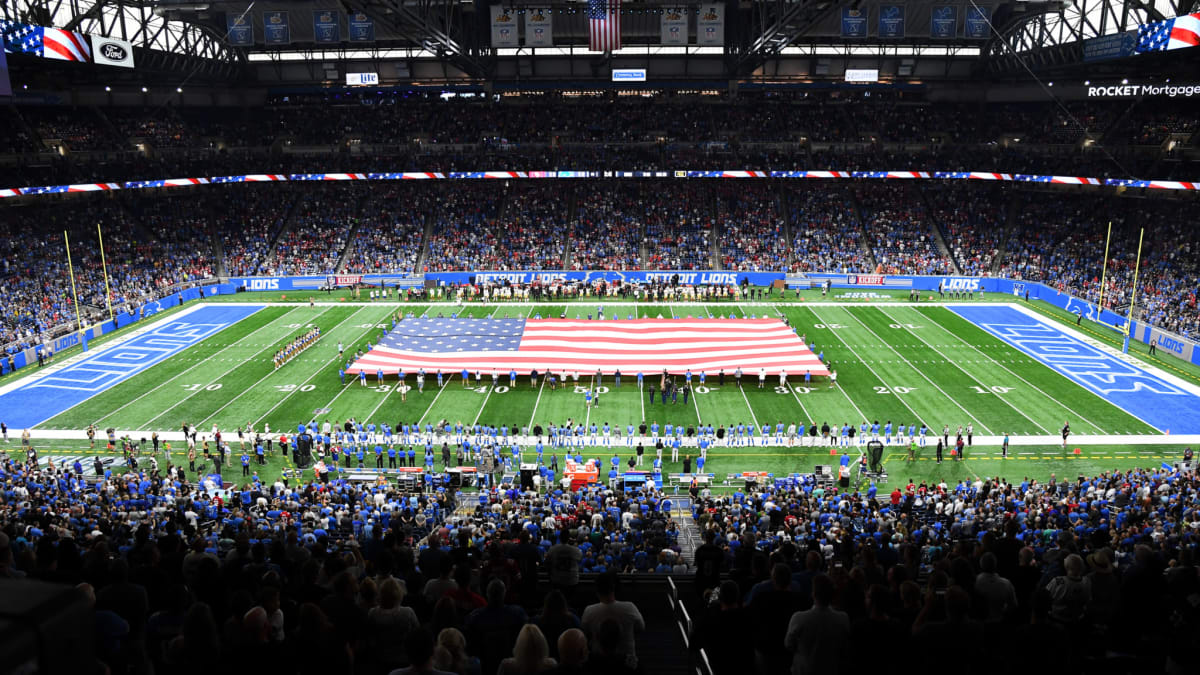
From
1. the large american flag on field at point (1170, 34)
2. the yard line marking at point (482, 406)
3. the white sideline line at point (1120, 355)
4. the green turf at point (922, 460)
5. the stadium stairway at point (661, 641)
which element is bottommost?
the green turf at point (922, 460)

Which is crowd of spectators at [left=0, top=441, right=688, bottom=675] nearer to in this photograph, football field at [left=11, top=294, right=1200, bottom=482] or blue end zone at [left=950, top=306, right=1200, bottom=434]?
football field at [left=11, top=294, right=1200, bottom=482]

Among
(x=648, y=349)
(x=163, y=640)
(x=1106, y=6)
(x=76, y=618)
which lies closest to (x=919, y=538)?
(x=163, y=640)

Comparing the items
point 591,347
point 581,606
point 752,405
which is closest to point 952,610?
point 581,606

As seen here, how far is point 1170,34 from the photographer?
4116 cm

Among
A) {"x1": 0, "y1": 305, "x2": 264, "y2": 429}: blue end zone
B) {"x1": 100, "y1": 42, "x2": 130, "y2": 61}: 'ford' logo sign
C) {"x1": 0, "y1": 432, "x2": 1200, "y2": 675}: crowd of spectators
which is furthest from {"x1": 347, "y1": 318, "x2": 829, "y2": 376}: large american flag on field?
{"x1": 0, "y1": 432, "x2": 1200, "y2": 675}: crowd of spectators

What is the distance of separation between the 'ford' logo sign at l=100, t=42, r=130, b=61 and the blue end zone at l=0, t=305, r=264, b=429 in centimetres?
1538

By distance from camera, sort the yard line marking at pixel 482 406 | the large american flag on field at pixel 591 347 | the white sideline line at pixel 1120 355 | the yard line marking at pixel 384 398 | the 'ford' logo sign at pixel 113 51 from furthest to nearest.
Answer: the 'ford' logo sign at pixel 113 51, the large american flag on field at pixel 591 347, the white sideline line at pixel 1120 355, the yard line marking at pixel 384 398, the yard line marking at pixel 482 406

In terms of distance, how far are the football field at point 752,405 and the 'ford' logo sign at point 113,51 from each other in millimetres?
17224

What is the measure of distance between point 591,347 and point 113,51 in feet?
106

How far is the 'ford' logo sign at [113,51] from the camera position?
45544mm

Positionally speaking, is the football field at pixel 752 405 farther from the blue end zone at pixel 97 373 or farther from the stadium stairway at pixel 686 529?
the stadium stairway at pixel 686 529

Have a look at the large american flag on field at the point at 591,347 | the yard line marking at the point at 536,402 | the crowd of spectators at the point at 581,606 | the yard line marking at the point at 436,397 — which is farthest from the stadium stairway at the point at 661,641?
the large american flag on field at the point at 591,347

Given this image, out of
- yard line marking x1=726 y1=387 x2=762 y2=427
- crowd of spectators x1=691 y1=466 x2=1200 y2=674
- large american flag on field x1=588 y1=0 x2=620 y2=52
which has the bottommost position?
yard line marking x1=726 y1=387 x2=762 y2=427

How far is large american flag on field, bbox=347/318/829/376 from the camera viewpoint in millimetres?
37375
